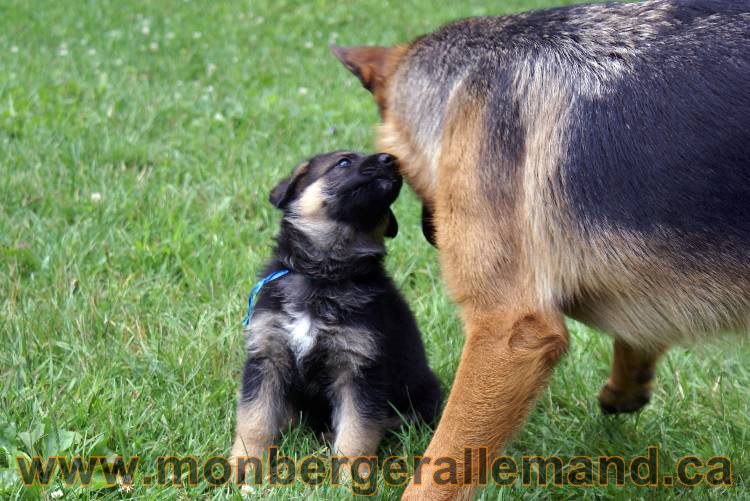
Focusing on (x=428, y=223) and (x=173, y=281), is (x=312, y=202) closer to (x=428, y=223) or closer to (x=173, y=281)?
(x=428, y=223)

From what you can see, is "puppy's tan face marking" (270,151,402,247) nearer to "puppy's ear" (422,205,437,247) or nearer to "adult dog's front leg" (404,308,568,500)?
"puppy's ear" (422,205,437,247)

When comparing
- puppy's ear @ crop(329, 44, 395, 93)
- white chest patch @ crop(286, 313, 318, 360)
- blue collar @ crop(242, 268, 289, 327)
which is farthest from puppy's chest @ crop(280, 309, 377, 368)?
puppy's ear @ crop(329, 44, 395, 93)

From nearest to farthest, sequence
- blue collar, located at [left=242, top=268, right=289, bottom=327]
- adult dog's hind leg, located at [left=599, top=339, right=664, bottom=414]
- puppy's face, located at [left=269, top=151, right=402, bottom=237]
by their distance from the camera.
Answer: puppy's face, located at [left=269, top=151, right=402, bottom=237] < blue collar, located at [left=242, top=268, right=289, bottom=327] < adult dog's hind leg, located at [left=599, top=339, right=664, bottom=414]

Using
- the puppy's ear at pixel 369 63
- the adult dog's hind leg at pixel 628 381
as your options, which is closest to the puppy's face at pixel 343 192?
the puppy's ear at pixel 369 63

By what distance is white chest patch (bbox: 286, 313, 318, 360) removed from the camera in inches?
129

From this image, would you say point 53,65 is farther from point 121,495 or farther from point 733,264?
point 733,264

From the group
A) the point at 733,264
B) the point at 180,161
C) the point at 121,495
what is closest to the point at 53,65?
the point at 180,161

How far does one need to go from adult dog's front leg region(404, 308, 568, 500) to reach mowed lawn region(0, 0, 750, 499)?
1.41ft

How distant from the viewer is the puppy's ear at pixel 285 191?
3633 mm

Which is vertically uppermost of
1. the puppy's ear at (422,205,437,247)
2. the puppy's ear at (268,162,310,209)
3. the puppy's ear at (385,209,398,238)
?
the puppy's ear at (268,162,310,209)

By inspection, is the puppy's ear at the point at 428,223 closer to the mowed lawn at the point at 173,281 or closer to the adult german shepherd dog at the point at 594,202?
the adult german shepherd dog at the point at 594,202

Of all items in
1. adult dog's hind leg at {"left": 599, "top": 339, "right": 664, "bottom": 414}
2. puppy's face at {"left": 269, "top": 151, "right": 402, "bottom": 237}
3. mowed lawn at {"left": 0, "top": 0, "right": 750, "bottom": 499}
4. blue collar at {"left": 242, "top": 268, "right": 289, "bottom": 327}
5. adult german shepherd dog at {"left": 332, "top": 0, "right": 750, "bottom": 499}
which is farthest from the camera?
adult dog's hind leg at {"left": 599, "top": 339, "right": 664, "bottom": 414}

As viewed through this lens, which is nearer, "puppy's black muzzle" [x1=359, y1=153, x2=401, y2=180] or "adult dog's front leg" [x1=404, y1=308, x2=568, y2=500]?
"adult dog's front leg" [x1=404, y1=308, x2=568, y2=500]

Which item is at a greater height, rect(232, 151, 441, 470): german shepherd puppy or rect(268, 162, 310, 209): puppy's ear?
rect(268, 162, 310, 209): puppy's ear
